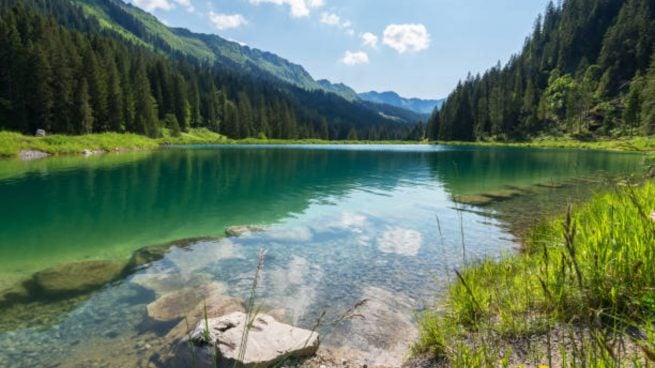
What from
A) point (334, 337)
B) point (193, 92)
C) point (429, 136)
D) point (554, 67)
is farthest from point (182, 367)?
point (554, 67)

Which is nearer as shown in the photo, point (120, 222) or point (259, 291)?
point (259, 291)

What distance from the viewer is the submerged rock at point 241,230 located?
598 inches

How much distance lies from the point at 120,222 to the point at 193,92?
433 feet

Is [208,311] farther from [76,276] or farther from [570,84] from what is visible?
[570,84]

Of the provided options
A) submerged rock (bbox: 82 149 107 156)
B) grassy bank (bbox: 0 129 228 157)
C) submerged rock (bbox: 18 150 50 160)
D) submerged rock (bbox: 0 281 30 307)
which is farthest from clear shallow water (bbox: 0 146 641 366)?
submerged rock (bbox: 82 149 107 156)

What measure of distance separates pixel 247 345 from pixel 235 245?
7.86 m

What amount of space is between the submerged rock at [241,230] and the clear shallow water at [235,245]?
0.52m

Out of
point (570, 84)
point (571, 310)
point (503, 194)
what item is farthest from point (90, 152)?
point (570, 84)

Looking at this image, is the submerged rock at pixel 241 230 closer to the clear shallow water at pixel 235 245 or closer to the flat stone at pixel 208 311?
the clear shallow water at pixel 235 245

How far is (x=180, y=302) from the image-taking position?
888cm

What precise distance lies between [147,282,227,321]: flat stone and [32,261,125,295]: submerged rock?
238 centimetres

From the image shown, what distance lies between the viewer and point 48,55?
2726 inches

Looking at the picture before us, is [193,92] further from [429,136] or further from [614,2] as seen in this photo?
[614,2]

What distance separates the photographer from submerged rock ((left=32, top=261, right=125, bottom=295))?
9.73 metres
